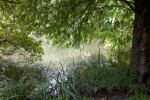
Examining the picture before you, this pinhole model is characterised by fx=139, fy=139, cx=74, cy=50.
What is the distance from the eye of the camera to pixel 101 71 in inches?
124

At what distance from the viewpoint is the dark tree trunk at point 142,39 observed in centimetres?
266

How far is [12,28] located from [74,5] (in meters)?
2.62

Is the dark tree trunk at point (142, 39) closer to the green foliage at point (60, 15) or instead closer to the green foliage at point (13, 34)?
the green foliage at point (60, 15)

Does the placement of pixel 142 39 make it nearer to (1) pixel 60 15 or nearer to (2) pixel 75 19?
(2) pixel 75 19

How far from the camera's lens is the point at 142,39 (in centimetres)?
273

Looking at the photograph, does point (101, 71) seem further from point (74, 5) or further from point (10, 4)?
point (10, 4)

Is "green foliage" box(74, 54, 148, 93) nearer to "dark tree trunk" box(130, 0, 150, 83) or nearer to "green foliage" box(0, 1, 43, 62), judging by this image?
"dark tree trunk" box(130, 0, 150, 83)

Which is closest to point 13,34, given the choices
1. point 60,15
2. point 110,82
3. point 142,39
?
point 60,15

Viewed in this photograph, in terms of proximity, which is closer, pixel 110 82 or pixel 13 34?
pixel 110 82

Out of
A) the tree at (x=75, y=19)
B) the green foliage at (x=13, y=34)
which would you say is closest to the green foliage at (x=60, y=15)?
the tree at (x=75, y=19)

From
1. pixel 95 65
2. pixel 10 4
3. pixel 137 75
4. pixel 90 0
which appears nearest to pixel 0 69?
pixel 10 4

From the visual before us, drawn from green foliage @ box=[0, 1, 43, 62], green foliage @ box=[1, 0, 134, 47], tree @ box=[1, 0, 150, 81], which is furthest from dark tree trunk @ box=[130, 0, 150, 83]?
green foliage @ box=[0, 1, 43, 62]

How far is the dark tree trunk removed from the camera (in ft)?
8.74

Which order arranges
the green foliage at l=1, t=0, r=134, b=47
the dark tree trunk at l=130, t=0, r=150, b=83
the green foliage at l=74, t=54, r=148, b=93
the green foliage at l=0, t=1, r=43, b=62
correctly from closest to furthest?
the green foliage at l=74, t=54, r=148, b=93
the dark tree trunk at l=130, t=0, r=150, b=83
the green foliage at l=1, t=0, r=134, b=47
the green foliage at l=0, t=1, r=43, b=62
